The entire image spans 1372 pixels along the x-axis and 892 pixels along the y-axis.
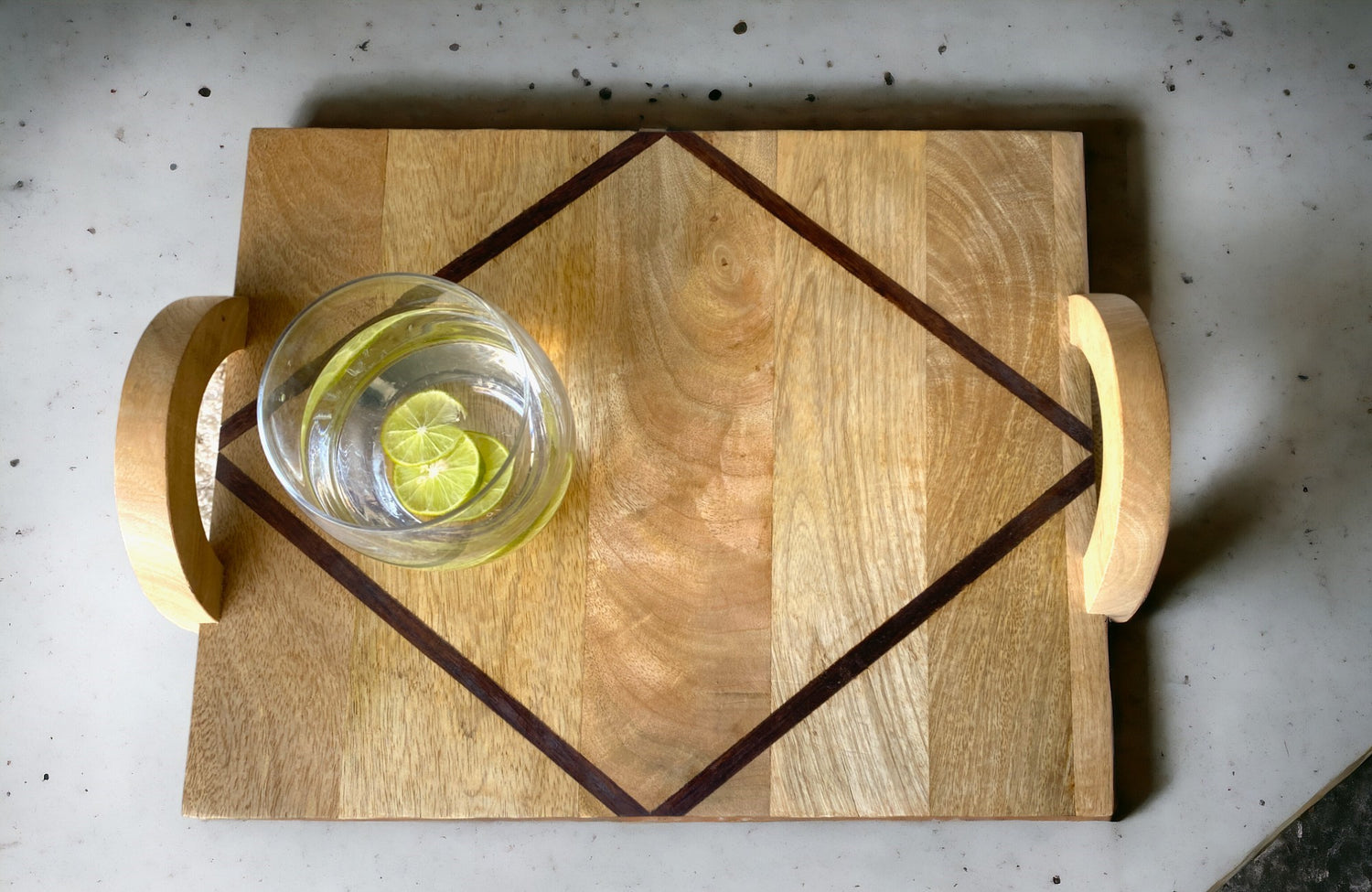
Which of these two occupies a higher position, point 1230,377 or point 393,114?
point 393,114

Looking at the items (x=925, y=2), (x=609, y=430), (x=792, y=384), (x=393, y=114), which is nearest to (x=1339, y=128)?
(x=925, y=2)

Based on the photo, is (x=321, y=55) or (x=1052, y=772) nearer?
(x=1052, y=772)

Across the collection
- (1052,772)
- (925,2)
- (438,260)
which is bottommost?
(1052,772)

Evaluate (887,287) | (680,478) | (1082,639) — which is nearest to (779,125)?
(887,287)


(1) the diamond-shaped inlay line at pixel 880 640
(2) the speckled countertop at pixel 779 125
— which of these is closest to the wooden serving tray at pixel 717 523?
(1) the diamond-shaped inlay line at pixel 880 640

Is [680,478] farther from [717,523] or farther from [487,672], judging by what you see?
[487,672]

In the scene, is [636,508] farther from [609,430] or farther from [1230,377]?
[1230,377]
